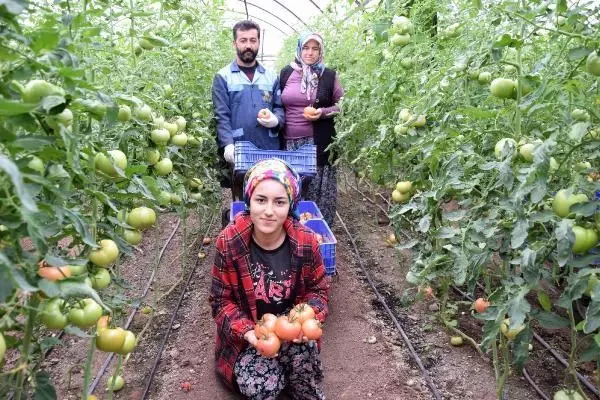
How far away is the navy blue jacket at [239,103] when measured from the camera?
354 centimetres

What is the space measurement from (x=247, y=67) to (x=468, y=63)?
208 cm

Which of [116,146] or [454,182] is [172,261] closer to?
[116,146]

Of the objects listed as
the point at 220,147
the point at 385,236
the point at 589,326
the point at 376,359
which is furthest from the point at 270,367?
the point at 385,236

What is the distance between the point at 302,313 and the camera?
1.95 metres

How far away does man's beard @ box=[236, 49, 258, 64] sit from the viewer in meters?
3.51

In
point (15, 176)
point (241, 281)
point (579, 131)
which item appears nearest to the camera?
point (15, 176)

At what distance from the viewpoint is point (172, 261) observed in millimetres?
4012

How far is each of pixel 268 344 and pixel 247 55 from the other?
2.22 meters

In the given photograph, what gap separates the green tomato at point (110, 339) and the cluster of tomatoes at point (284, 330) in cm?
51

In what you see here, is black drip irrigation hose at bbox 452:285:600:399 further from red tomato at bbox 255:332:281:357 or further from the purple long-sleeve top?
the purple long-sleeve top

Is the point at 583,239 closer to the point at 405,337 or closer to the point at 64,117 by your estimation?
the point at 64,117

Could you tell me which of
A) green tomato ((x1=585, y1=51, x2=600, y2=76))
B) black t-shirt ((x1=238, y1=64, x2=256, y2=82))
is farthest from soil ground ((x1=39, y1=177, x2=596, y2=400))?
green tomato ((x1=585, y1=51, x2=600, y2=76))

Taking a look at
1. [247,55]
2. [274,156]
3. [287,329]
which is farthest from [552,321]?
[247,55]

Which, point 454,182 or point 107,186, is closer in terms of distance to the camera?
point 107,186
